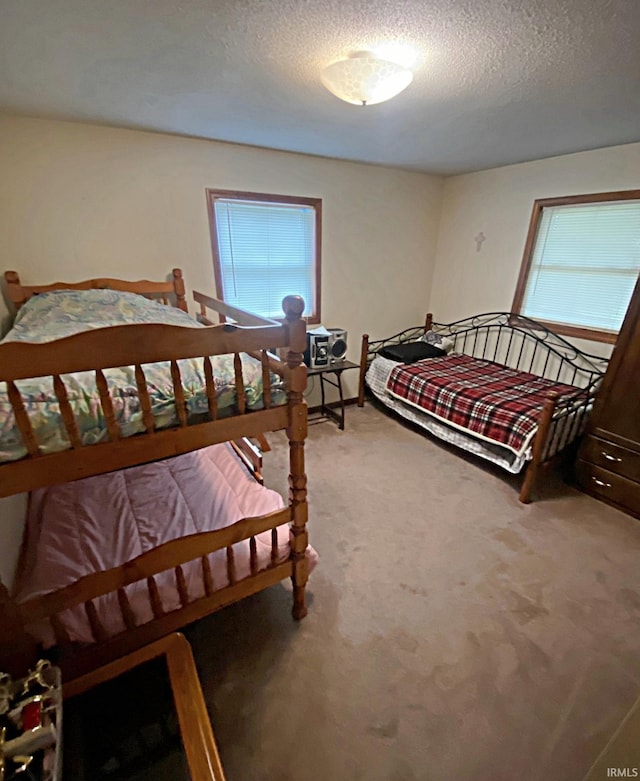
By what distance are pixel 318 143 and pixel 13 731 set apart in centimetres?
329

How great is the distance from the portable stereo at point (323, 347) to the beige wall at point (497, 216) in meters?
1.58

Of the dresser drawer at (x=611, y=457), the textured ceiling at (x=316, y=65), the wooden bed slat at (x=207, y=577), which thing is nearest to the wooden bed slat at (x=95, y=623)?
the wooden bed slat at (x=207, y=577)

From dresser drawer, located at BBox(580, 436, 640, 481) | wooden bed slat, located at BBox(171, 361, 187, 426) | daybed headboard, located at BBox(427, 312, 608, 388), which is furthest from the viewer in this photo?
daybed headboard, located at BBox(427, 312, 608, 388)

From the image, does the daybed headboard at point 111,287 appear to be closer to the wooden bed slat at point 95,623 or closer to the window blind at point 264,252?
the window blind at point 264,252

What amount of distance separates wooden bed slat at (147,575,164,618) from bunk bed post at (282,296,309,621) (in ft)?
1.76

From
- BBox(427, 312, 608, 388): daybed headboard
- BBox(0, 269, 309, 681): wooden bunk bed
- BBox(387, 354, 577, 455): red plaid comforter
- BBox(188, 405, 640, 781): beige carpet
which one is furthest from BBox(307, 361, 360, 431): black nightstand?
BBox(0, 269, 309, 681): wooden bunk bed

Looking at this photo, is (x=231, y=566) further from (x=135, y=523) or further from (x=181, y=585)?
(x=135, y=523)

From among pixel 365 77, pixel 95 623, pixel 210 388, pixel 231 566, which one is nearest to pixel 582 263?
pixel 365 77

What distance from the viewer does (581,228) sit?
2971mm

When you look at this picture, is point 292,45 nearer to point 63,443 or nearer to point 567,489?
point 63,443

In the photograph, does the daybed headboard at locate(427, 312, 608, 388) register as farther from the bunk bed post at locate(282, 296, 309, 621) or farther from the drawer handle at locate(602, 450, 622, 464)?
the bunk bed post at locate(282, 296, 309, 621)

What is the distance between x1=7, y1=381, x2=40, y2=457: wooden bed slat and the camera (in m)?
0.88

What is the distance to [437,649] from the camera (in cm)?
154

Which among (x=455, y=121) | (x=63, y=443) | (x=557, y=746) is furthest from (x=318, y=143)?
(x=557, y=746)
